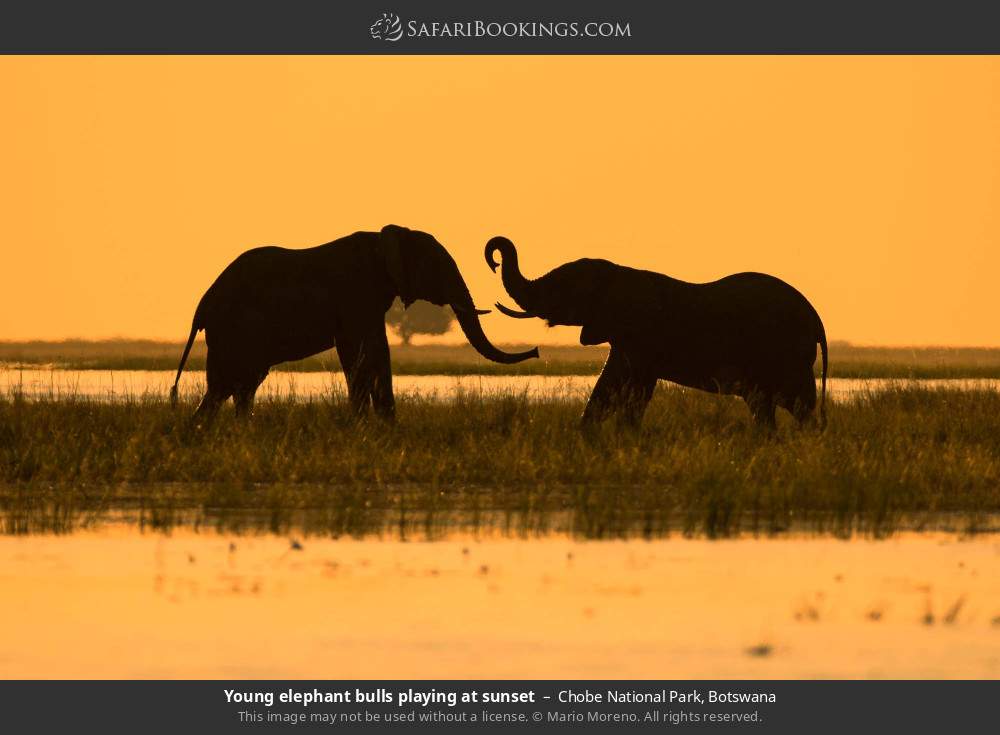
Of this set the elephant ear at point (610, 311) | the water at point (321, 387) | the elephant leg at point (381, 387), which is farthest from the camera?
the water at point (321, 387)

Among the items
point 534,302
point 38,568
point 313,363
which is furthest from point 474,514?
point 313,363

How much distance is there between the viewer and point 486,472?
43.7 ft

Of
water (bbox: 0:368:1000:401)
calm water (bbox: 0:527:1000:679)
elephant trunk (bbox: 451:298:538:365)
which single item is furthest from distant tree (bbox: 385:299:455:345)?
calm water (bbox: 0:527:1000:679)

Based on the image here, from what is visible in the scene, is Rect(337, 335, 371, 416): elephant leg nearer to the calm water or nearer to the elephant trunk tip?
the elephant trunk tip

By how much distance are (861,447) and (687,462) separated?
86.4 inches

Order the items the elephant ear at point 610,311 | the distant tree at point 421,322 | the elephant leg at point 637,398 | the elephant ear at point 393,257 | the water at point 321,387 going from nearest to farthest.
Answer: the elephant leg at point 637,398
the elephant ear at point 610,311
the elephant ear at point 393,257
the water at point 321,387
the distant tree at point 421,322

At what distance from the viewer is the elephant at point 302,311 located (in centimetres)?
1650

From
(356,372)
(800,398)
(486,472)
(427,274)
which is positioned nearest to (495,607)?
(486,472)

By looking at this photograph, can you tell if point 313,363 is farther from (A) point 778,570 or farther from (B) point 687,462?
(A) point 778,570

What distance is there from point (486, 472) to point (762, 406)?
3.44 metres

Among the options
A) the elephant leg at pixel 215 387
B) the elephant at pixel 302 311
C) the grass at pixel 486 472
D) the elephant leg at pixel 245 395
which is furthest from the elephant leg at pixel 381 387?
the elephant leg at pixel 215 387

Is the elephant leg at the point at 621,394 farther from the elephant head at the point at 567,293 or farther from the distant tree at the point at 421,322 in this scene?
the distant tree at the point at 421,322

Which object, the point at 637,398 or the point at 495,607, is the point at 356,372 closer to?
the point at 637,398

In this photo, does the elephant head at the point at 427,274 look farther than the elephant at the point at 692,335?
Yes
